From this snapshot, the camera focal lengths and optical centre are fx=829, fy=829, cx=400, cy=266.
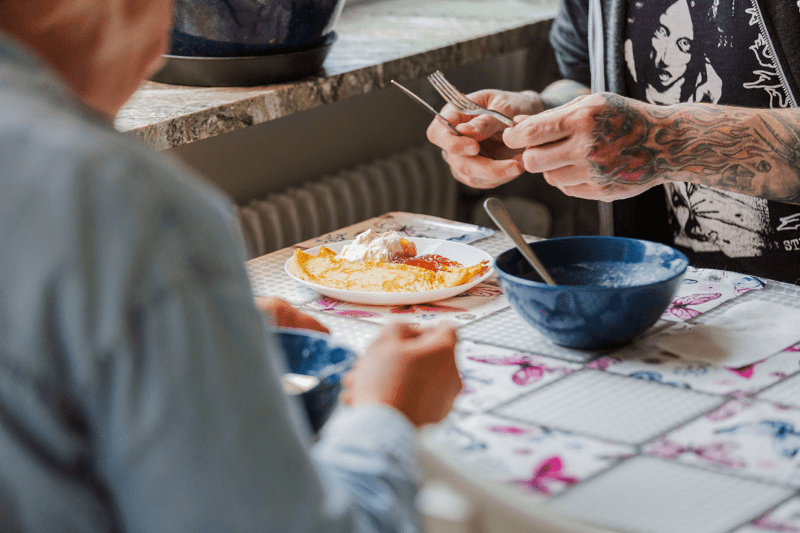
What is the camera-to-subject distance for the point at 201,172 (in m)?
2.05

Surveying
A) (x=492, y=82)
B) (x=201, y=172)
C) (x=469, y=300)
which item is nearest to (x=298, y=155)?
(x=201, y=172)

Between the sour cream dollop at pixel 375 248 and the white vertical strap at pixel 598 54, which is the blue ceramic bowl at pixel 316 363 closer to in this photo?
the sour cream dollop at pixel 375 248

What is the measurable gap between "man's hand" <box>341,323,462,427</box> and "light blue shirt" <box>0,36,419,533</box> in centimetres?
18

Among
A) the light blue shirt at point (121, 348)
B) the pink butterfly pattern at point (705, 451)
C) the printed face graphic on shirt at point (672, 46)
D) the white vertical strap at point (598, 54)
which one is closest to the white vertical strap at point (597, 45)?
the white vertical strap at point (598, 54)

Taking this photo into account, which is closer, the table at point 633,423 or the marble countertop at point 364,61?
the table at point 633,423

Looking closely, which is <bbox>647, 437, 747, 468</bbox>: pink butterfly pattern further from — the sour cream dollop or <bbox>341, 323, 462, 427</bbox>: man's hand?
the sour cream dollop

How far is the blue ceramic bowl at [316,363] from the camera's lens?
0.70 m

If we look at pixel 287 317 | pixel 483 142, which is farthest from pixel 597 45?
pixel 287 317

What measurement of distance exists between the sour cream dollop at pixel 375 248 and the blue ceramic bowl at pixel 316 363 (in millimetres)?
437

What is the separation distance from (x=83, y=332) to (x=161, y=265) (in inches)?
1.7

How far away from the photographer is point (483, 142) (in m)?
1.44

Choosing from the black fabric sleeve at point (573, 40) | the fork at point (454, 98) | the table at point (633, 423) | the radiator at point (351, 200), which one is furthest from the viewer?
the radiator at point (351, 200)

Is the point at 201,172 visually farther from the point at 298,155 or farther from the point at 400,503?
the point at 400,503

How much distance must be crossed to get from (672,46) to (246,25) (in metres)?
0.82
